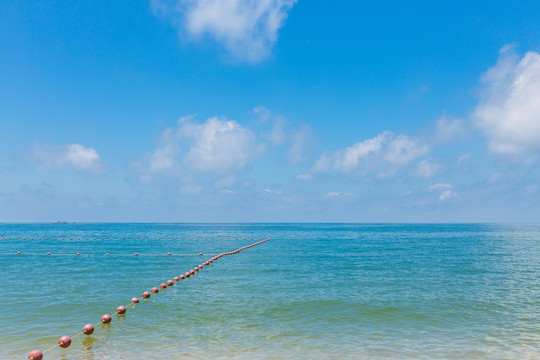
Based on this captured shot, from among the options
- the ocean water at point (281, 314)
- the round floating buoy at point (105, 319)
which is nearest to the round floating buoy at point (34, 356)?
the ocean water at point (281, 314)

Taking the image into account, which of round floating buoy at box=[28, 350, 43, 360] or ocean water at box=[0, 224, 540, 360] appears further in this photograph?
ocean water at box=[0, 224, 540, 360]

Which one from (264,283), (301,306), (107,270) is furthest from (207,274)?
(301,306)

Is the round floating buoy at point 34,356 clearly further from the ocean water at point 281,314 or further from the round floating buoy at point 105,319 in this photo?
the round floating buoy at point 105,319

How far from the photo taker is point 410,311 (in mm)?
22734

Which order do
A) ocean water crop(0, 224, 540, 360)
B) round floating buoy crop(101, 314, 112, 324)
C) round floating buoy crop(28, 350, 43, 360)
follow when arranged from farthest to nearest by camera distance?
round floating buoy crop(101, 314, 112, 324), ocean water crop(0, 224, 540, 360), round floating buoy crop(28, 350, 43, 360)

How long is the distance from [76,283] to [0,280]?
734cm

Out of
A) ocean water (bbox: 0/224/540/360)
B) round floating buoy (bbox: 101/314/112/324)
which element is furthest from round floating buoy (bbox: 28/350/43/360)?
round floating buoy (bbox: 101/314/112/324)

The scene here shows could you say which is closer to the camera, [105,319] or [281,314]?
[105,319]

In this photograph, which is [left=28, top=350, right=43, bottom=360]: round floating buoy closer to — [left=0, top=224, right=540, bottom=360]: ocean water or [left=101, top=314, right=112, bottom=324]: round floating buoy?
[left=0, top=224, right=540, bottom=360]: ocean water

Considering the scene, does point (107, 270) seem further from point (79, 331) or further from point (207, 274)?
point (79, 331)

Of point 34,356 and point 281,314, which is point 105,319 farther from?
point 281,314

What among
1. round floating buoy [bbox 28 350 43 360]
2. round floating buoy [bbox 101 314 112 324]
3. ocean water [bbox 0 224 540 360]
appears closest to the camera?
round floating buoy [bbox 28 350 43 360]

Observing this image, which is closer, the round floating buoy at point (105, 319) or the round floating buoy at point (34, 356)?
the round floating buoy at point (34, 356)

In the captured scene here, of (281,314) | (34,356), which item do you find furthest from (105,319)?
(281,314)
